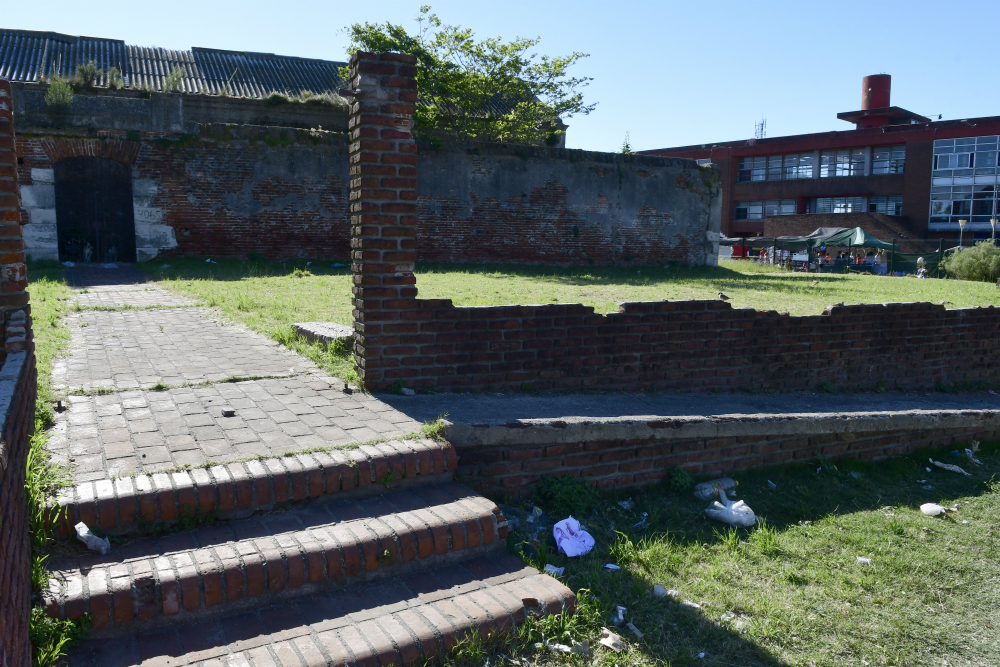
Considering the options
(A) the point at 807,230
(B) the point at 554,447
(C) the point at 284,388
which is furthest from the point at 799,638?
(A) the point at 807,230

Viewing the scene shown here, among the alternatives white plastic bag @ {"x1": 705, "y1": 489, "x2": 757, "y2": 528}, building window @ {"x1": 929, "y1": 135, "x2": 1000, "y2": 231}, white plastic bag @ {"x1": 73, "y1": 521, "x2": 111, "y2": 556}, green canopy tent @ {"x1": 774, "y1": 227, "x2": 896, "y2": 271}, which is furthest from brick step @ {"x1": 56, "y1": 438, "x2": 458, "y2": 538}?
building window @ {"x1": 929, "y1": 135, "x2": 1000, "y2": 231}

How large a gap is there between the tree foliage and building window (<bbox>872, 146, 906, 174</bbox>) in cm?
2116

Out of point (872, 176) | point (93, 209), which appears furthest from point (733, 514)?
point (872, 176)

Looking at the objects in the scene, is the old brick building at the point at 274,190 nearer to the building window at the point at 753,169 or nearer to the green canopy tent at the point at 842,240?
the green canopy tent at the point at 842,240

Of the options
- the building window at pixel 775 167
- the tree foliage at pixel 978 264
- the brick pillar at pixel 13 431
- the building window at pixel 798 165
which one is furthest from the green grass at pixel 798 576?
the building window at pixel 775 167

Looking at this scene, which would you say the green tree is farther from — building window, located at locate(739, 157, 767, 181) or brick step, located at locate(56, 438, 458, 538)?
building window, located at locate(739, 157, 767, 181)

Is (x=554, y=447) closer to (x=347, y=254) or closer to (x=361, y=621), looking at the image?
(x=361, y=621)

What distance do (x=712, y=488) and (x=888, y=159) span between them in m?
46.6

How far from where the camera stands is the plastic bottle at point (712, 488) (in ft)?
15.7

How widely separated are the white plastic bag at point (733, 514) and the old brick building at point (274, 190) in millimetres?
12264

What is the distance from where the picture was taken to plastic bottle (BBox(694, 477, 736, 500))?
4.79m

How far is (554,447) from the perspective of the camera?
4.32 m

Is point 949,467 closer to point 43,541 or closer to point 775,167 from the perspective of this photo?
point 43,541

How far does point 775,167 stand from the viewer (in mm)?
48156
